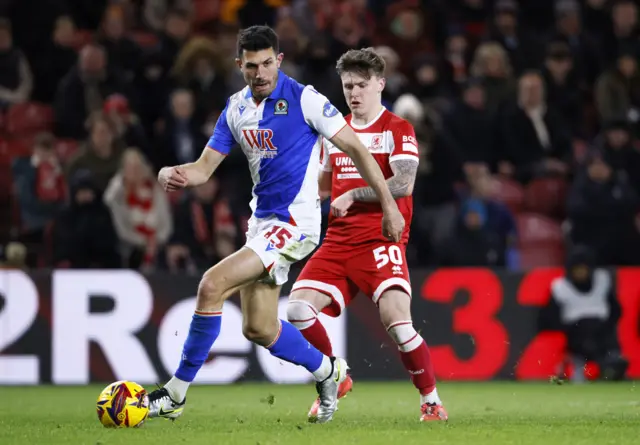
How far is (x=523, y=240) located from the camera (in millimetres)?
13062

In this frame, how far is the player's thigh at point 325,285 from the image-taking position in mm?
7926

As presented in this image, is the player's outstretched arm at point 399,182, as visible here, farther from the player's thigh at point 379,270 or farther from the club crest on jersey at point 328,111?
the club crest on jersey at point 328,111

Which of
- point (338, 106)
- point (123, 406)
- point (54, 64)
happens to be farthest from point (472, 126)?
point (123, 406)

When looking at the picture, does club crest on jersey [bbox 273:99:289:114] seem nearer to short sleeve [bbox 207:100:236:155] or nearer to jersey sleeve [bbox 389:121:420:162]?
short sleeve [bbox 207:100:236:155]

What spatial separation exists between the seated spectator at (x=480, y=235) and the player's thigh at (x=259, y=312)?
17.6 ft

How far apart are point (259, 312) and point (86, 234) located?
5434 millimetres

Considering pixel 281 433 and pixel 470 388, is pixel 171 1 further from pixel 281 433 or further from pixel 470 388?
pixel 281 433

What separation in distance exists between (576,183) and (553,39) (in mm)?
3125

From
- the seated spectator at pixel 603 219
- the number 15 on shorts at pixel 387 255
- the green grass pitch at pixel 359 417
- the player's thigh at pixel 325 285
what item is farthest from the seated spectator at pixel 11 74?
the number 15 on shorts at pixel 387 255

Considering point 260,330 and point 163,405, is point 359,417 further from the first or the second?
point 163,405

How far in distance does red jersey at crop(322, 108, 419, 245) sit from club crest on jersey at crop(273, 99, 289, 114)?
2.89 feet

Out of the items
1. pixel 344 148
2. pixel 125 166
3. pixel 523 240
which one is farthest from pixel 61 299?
pixel 344 148

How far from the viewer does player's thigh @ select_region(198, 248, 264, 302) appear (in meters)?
6.86

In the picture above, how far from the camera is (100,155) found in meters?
12.8
